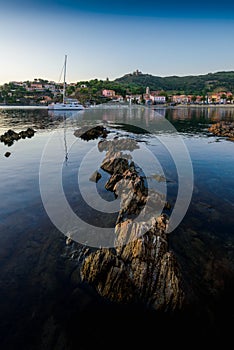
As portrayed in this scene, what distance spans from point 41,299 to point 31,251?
3381 millimetres

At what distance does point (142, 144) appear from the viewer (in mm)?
41969

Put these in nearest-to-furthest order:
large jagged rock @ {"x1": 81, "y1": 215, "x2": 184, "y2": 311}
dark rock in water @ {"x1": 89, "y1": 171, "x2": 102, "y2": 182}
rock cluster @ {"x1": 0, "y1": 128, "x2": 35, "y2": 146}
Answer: large jagged rock @ {"x1": 81, "y1": 215, "x2": 184, "y2": 311} → dark rock in water @ {"x1": 89, "y1": 171, "x2": 102, "y2": 182} → rock cluster @ {"x1": 0, "y1": 128, "x2": 35, "y2": 146}

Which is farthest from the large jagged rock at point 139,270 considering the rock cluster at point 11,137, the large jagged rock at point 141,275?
the rock cluster at point 11,137

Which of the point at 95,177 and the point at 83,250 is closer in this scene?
the point at 83,250

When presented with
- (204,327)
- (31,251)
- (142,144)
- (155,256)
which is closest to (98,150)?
(142,144)

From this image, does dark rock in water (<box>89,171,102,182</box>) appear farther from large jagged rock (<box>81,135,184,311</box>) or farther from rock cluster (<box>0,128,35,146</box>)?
rock cluster (<box>0,128,35,146</box>)

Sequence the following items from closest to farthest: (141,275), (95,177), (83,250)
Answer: (141,275)
(83,250)
(95,177)

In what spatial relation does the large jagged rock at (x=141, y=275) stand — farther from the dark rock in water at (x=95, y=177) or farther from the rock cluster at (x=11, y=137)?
the rock cluster at (x=11, y=137)

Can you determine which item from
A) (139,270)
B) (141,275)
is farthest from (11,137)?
(141,275)

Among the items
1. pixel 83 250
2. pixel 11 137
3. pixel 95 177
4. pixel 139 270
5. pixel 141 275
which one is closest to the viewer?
pixel 141 275

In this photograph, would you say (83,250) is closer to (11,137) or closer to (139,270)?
(139,270)

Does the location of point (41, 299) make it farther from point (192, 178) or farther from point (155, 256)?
point (192, 178)

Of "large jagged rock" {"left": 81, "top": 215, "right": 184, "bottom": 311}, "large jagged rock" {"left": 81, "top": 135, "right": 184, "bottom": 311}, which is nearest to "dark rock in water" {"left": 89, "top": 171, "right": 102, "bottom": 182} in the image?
"large jagged rock" {"left": 81, "top": 135, "right": 184, "bottom": 311}

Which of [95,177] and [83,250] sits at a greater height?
[95,177]
